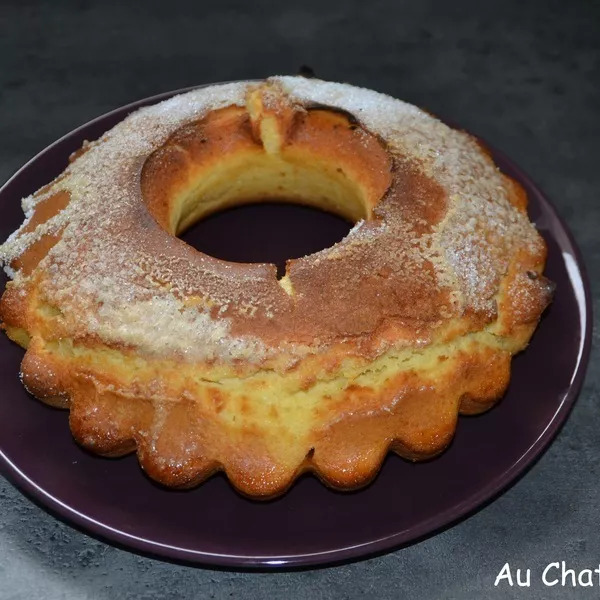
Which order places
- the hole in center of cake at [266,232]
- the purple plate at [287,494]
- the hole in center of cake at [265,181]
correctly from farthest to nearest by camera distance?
the hole in center of cake at [266,232], the hole in center of cake at [265,181], the purple plate at [287,494]

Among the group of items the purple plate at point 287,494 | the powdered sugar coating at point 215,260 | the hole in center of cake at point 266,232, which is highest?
the powdered sugar coating at point 215,260

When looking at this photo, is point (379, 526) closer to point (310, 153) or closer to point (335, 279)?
point (335, 279)

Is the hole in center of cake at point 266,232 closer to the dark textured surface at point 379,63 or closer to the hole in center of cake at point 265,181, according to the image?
the hole in center of cake at point 265,181

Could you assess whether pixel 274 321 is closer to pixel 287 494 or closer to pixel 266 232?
pixel 287 494

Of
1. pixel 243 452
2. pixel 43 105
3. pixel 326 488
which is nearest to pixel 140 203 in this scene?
pixel 243 452

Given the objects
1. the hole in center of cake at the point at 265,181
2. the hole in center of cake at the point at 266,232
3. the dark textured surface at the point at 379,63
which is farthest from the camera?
the dark textured surface at the point at 379,63

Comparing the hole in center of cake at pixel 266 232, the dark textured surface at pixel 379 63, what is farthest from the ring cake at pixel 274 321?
the dark textured surface at pixel 379 63

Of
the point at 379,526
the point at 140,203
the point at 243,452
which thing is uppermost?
the point at 140,203
